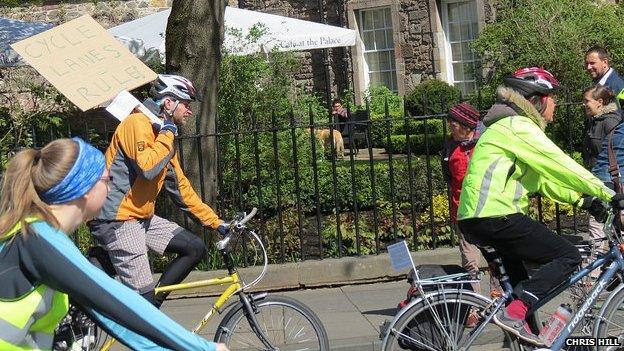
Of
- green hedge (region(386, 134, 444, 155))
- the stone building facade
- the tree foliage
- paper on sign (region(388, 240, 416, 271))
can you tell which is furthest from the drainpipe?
paper on sign (region(388, 240, 416, 271))

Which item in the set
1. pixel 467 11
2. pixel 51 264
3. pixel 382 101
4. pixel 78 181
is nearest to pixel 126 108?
pixel 78 181

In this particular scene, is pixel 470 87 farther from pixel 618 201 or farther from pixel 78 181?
pixel 78 181

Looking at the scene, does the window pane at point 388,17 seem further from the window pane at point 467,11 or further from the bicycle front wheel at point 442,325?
the bicycle front wheel at point 442,325

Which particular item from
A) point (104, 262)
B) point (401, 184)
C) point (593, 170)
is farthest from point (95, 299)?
point (401, 184)

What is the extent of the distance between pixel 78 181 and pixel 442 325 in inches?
106

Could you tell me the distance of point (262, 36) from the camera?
15227mm

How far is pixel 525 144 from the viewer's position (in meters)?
5.21

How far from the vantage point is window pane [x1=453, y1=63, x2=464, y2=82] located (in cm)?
2188

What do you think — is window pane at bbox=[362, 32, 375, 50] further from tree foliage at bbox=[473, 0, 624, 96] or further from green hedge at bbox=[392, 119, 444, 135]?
tree foliage at bbox=[473, 0, 624, 96]

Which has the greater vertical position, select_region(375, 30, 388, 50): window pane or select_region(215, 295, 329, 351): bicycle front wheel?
select_region(375, 30, 388, 50): window pane

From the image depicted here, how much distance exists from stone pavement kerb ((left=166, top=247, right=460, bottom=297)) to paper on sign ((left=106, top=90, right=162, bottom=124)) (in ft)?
9.68

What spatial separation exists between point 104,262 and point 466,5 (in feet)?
54.0

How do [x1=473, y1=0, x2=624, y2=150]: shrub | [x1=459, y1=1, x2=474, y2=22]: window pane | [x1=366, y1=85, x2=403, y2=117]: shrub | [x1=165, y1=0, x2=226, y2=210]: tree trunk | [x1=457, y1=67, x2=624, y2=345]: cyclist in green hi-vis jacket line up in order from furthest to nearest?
[x1=459, y1=1, x2=474, y2=22]: window pane < [x1=366, y1=85, x2=403, y2=117]: shrub < [x1=473, y1=0, x2=624, y2=150]: shrub < [x1=165, y1=0, x2=226, y2=210]: tree trunk < [x1=457, y1=67, x2=624, y2=345]: cyclist in green hi-vis jacket

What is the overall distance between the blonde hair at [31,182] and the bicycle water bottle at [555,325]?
2.98 meters
